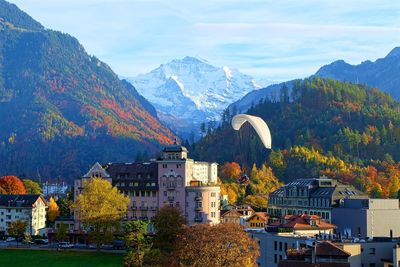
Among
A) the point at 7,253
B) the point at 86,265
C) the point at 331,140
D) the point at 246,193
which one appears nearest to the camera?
the point at 86,265

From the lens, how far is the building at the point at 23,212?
131038mm

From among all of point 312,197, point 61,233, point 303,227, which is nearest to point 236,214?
point 312,197

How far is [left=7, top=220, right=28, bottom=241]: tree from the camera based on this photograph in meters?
123

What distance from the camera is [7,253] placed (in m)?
104

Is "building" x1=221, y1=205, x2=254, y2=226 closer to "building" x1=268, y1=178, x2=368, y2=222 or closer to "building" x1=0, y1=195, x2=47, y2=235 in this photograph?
"building" x1=268, y1=178, x2=368, y2=222

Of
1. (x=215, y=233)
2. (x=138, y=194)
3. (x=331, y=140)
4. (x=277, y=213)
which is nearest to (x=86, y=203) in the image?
(x=138, y=194)

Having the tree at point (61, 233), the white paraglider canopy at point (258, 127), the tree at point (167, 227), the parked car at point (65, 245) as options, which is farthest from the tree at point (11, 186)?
the tree at point (167, 227)

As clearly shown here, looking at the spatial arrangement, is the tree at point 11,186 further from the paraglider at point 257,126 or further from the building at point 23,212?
the paraglider at point 257,126

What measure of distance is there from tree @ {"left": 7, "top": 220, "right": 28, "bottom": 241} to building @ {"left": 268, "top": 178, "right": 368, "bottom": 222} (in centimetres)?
4038

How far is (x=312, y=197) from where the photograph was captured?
4911 inches

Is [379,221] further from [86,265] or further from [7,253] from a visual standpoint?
[7,253]

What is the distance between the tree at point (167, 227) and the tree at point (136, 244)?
1.60 metres

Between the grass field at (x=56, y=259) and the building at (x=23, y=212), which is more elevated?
the building at (x=23, y=212)

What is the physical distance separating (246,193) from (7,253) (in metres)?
66.5
